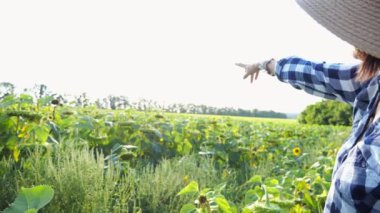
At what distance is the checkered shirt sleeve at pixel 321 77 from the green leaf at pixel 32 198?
1.08m

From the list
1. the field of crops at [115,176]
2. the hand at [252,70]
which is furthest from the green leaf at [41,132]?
the hand at [252,70]

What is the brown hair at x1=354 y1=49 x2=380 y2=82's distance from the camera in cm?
115

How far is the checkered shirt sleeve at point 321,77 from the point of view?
5.17ft

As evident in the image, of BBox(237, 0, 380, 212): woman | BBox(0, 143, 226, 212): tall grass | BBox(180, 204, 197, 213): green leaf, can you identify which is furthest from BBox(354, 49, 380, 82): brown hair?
BBox(0, 143, 226, 212): tall grass

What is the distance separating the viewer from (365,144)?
92 cm

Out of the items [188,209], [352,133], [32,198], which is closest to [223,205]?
[188,209]

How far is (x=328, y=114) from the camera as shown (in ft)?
85.1

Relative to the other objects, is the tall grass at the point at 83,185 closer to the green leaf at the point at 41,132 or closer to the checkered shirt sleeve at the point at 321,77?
the green leaf at the point at 41,132

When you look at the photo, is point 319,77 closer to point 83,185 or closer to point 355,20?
point 355,20

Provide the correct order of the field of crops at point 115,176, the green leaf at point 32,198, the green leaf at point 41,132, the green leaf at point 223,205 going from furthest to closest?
the green leaf at point 41,132 < the field of crops at point 115,176 < the green leaf at point 223,205 < the green leaf at point 32,198

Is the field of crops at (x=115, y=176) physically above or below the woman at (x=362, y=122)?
below

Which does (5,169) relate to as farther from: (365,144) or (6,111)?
(365,144)

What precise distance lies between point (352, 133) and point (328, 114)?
2591 centimetres

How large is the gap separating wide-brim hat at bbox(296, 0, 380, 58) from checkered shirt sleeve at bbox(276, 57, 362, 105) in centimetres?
68
